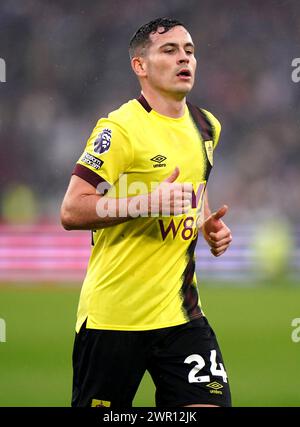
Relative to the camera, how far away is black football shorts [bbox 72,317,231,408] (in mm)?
4527

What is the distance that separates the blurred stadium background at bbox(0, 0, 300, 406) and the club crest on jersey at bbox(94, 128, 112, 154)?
447 inches

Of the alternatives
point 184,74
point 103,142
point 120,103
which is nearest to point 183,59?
point 184,74

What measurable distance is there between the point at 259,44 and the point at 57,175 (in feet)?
16.2

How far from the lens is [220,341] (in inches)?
431

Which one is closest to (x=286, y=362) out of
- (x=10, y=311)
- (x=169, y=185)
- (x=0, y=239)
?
(x=10, y=311)

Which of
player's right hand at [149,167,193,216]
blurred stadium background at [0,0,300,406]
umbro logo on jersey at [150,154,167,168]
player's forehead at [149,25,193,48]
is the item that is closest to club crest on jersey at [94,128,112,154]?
umbro logo on jersey at [150,154,167,168]

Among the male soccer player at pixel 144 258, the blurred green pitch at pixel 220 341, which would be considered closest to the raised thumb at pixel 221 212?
the male soccer player at pixel 144 258

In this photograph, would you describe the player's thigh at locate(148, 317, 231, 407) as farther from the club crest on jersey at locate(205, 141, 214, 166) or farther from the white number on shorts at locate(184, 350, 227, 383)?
the club crest on jersey at locate(205, 141, 214, 166)

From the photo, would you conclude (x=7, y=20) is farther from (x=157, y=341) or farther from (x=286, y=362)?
(x=157, y=341)

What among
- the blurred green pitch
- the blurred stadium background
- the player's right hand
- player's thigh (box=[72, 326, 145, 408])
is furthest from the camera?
the blurred stadium background

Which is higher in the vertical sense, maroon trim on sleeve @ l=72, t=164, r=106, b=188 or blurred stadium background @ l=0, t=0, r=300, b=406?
blurred stadium background @ l=0, t=0, r=300, b=406

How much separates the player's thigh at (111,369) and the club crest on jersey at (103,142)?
901 millimetres

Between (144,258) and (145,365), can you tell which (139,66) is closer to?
(144,258)

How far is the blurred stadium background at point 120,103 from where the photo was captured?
16859 mm
